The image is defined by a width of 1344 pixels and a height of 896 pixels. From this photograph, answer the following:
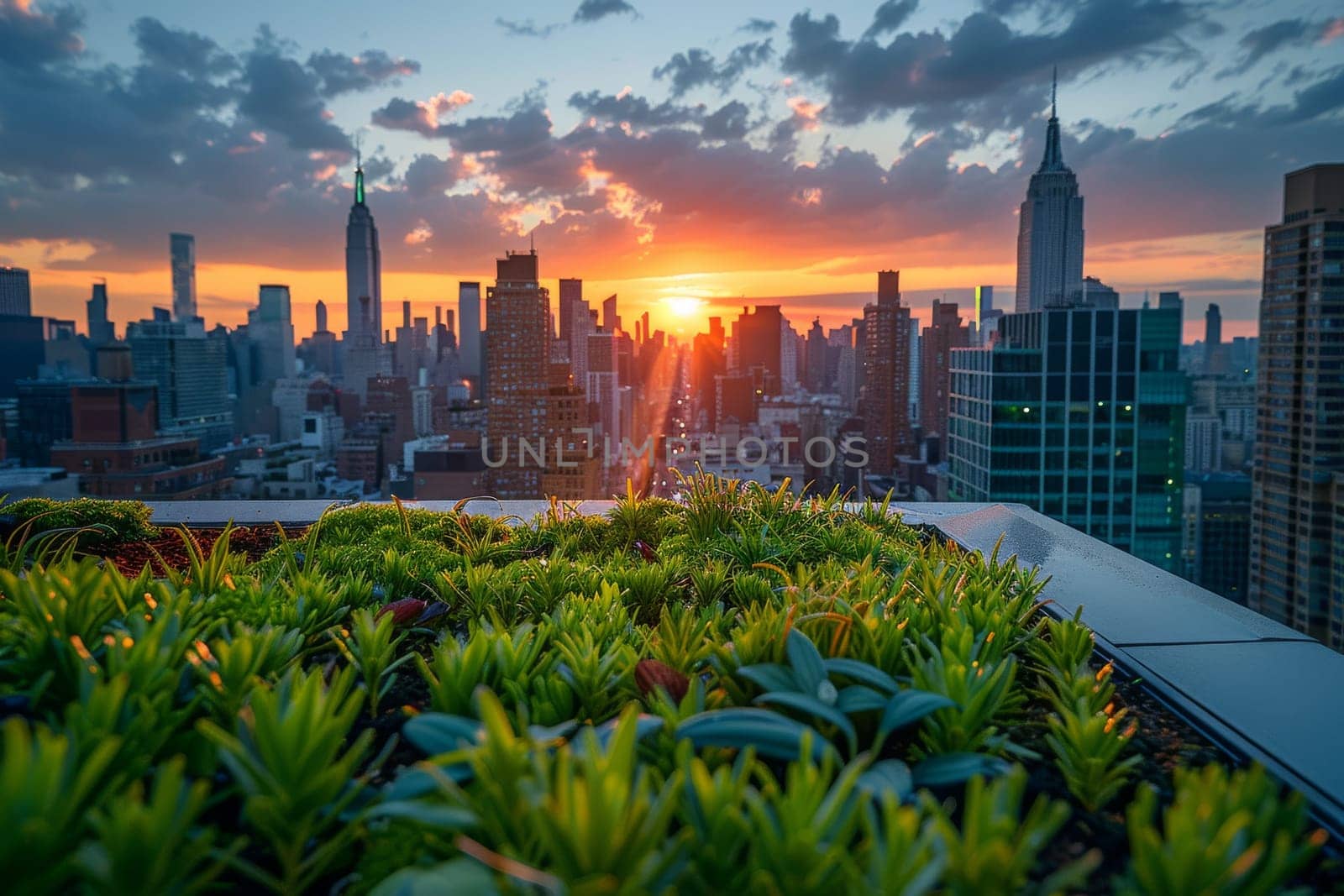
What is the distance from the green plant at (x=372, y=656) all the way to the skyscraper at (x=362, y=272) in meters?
111

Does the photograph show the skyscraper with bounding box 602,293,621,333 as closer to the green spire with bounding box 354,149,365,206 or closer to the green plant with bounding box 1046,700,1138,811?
the green spire with bounding box 354,149,365,206

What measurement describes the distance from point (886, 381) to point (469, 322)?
5312 centimetres

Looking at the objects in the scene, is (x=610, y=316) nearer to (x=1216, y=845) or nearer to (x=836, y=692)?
(x=836, y=692)

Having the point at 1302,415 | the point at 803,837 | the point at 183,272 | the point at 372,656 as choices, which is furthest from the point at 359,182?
the point at 803,837

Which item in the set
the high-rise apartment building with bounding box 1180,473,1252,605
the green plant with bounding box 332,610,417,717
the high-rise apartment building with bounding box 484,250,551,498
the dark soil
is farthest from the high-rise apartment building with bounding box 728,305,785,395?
the green plant with bounding box 332,610,417,717

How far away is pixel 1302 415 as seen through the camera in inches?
1148

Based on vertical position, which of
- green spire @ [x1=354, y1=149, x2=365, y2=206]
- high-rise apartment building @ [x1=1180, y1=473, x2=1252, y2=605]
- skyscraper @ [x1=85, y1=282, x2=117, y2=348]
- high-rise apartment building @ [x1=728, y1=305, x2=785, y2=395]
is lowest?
high-rise apartment building @ [x1=1180, y1=473, x2=1252, y2=605]

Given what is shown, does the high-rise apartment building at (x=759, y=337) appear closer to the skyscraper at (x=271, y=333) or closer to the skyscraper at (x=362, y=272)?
the skyscraper at (x=271, y=333)

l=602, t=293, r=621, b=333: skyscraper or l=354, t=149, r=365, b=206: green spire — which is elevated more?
l=354, t=149, r=365, b=206: green spire

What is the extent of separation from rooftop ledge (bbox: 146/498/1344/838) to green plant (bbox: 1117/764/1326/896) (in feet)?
1.29

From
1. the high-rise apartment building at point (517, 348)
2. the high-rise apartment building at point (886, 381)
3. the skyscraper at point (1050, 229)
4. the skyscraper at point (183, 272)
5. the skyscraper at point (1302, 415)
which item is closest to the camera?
the skyscraper at point (1302, 415)

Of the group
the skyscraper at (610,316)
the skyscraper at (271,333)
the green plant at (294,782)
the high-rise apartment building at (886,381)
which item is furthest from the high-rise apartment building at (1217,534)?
the skyscraper at (271,333)

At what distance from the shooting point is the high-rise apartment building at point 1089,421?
121 feet

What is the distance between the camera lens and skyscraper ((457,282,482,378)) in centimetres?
8369
